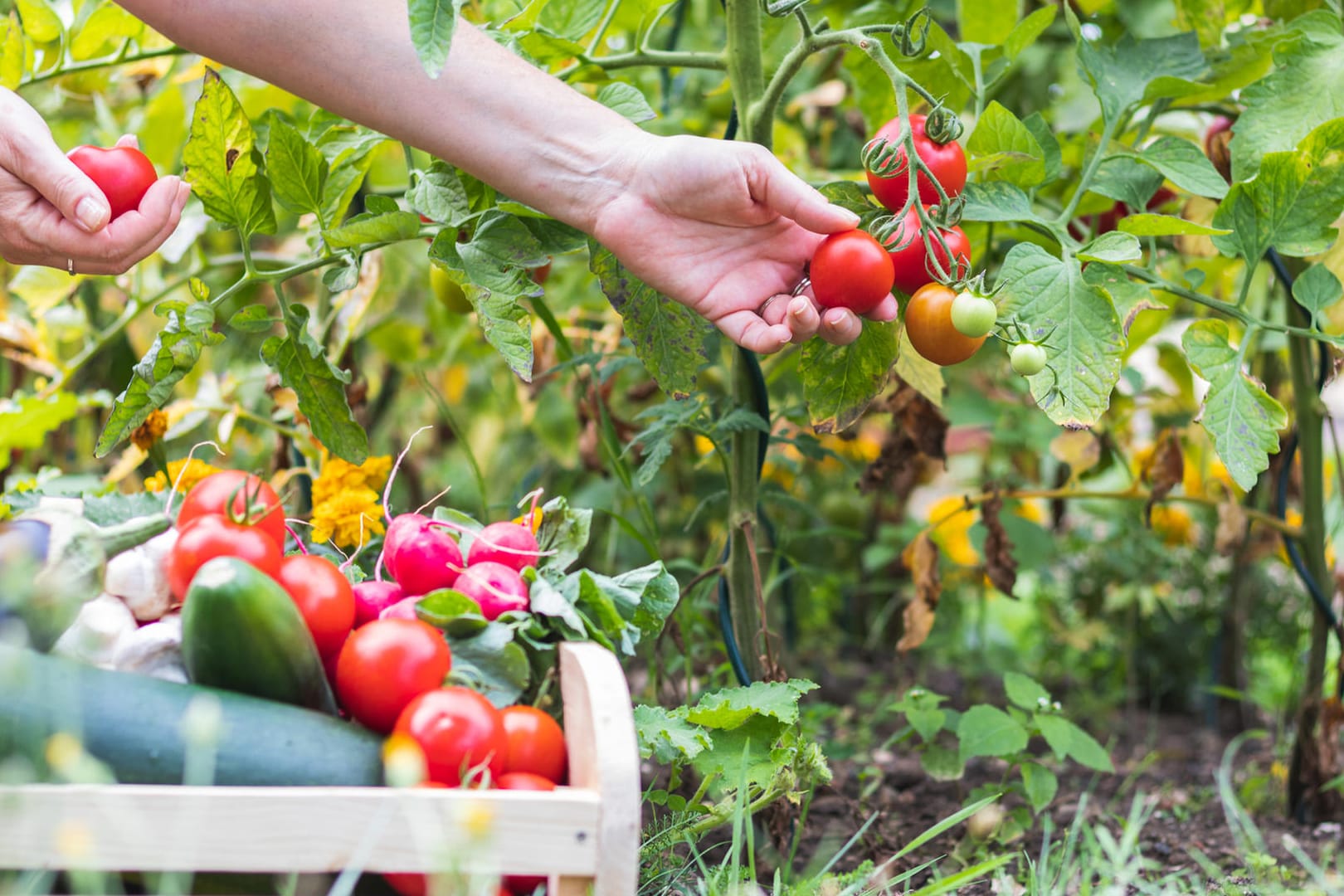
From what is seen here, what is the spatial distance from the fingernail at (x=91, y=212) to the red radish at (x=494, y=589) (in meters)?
0.54

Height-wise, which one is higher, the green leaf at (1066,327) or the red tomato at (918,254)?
the red tomato at (918,254)

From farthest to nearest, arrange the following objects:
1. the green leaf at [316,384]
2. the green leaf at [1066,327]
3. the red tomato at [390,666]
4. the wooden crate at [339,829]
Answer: the green leaf at [316,384] < the green leaf at [1066,327] < the red tomato at [390,666] < the wooden crate at [339,829]

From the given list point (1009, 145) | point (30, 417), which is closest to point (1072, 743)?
point (1009, 145)

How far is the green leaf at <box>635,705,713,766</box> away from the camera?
918mm

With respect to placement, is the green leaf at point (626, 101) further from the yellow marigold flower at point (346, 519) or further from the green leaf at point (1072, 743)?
the green leaf at point (1072, 743)

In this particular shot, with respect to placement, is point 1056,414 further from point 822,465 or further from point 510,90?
point 822,465

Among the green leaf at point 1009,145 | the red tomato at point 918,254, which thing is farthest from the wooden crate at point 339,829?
the green leaf at point 1009,145

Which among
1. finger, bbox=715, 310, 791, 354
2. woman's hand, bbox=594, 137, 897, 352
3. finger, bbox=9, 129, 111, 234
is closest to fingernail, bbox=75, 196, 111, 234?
finger, bbox=9, 129, 111, 234

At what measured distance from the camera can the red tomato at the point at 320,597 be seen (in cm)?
83

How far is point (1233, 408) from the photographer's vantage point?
1037mm

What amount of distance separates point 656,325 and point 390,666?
53 cm

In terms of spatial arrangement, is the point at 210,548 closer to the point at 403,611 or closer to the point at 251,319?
the point at 403,611

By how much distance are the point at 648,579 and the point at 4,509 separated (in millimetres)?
591

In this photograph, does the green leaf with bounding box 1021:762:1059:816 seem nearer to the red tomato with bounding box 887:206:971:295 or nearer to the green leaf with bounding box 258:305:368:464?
the red tomato with bounding box 887:206:971:295
